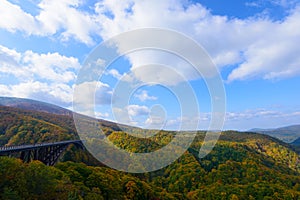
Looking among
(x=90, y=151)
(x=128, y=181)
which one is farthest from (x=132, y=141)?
(x=128, y=181)

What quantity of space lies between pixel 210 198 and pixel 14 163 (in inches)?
2305

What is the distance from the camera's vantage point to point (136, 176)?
83125mm

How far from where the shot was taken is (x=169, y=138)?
160875mm

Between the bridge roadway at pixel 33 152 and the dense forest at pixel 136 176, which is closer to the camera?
the dense forest at pixel 136 176

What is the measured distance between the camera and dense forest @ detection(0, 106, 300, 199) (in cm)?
2618

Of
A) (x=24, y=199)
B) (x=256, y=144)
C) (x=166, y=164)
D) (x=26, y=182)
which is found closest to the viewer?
(x=24, y=199)

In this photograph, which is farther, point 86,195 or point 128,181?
point 128,181

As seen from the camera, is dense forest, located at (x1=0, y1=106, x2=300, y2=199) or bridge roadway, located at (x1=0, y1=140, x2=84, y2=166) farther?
bridge roadway, located at (x1=0, y1=140, x2=84, y2=166)

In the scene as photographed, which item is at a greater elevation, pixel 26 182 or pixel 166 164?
pixel 26 182

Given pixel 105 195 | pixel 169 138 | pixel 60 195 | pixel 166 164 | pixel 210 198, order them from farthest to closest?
pixel 169 138 < pixel 166 164 < pixel 210 198 < pixel 105 195 < pixel 60 195

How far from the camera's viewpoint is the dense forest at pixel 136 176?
2618 cm

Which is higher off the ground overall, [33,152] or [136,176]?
[33,152]

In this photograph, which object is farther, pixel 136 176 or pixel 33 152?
pixel 136 176

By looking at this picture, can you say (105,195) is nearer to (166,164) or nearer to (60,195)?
(60,195)
